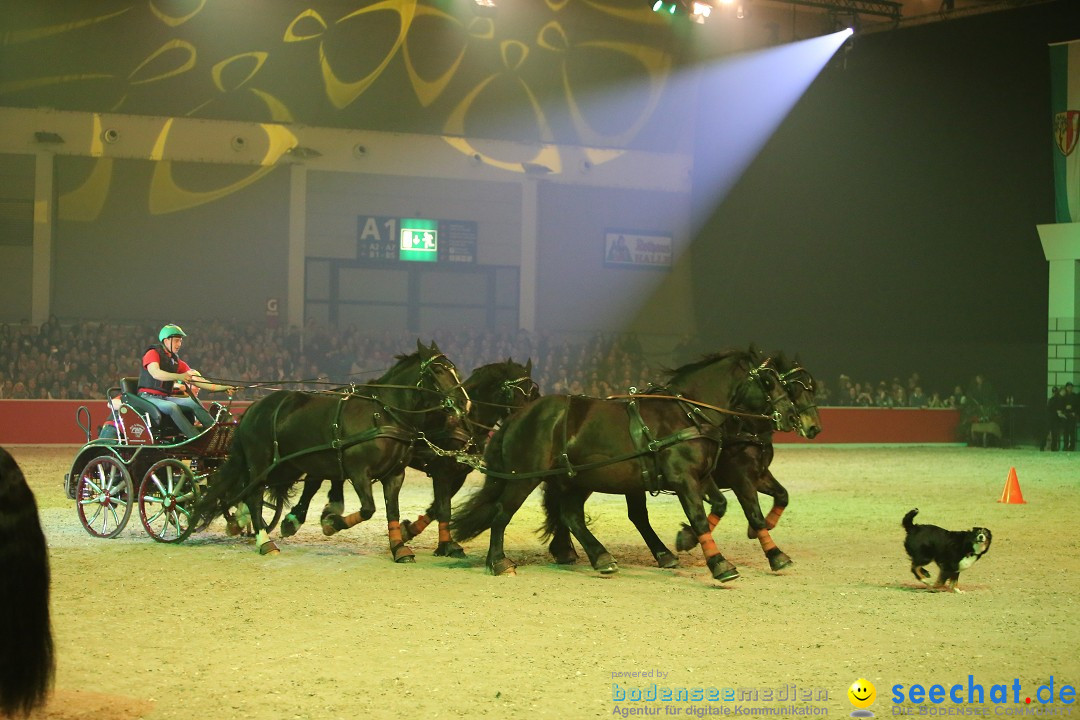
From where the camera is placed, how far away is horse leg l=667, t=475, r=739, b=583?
26.6 ft

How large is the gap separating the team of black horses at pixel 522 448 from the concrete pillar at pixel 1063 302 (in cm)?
Result: 1543

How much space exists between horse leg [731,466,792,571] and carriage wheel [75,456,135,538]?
18.3ft

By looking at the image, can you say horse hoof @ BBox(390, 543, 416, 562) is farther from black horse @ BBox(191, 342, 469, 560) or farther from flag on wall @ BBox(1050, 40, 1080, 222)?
flag on wall @ BBox(1050, 40, 1080, 222)

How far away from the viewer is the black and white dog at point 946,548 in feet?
25.2

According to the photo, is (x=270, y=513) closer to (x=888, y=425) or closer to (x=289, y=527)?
(x=289, y=527)

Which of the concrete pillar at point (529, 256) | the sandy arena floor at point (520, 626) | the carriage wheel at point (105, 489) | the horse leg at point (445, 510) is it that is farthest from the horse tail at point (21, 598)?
the concrete pillar at point (529, 256)

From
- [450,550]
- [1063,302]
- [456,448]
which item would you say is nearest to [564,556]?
[450,550]

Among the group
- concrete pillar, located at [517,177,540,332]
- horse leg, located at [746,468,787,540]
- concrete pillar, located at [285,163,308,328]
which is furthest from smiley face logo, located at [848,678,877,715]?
concrete pillar, located at [517,177,540,332]

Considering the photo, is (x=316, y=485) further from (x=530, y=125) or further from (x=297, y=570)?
(x=530, y=125)

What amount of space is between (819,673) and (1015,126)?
20112 mm

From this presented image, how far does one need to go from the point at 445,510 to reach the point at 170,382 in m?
3.06

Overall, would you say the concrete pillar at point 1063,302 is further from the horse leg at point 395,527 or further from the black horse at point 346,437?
the horse leg at point 395,527

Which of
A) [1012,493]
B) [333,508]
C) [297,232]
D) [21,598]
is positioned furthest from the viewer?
[297,232]

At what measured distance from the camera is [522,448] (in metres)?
8.77
